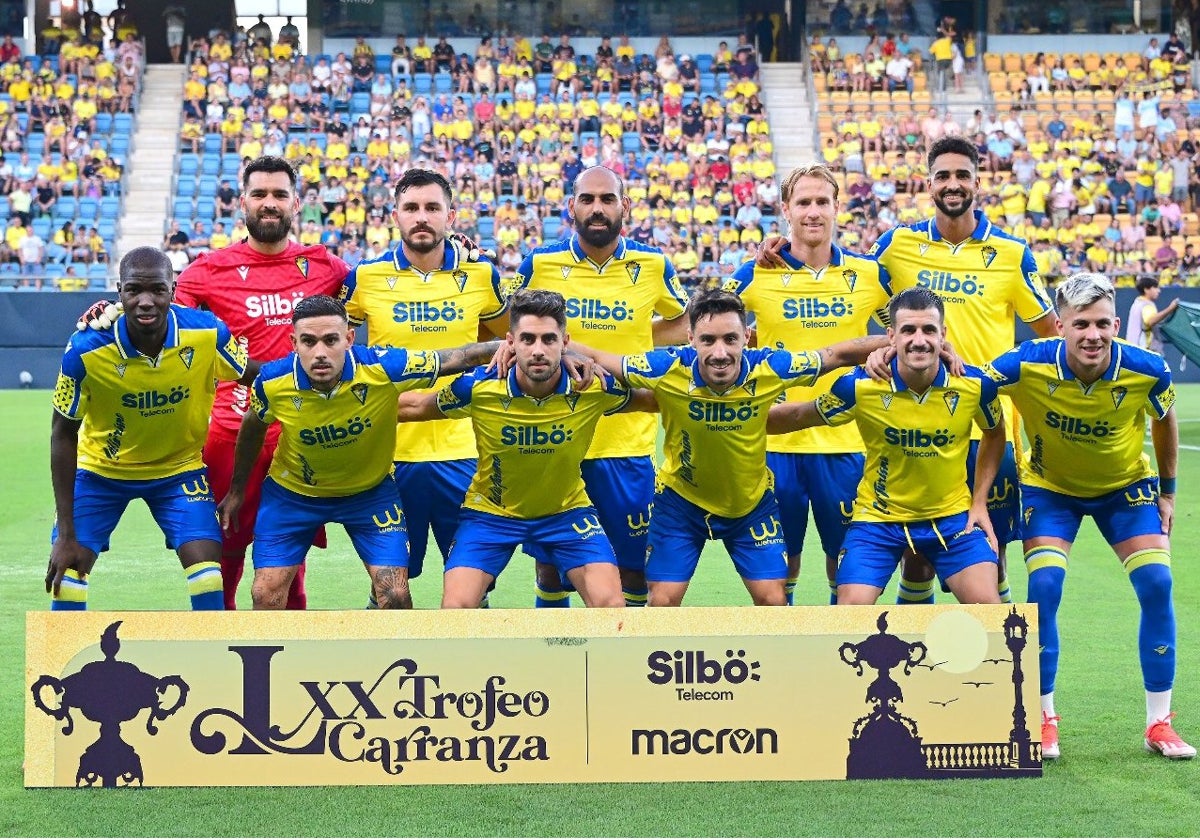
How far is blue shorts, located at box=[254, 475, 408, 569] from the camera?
6312mm

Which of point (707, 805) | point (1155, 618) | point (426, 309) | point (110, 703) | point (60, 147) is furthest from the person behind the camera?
point (60, 147)

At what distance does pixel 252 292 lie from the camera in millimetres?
6824

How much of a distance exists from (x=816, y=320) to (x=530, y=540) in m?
1.66

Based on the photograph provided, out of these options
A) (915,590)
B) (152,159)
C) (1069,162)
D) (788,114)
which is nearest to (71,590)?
(915,590)

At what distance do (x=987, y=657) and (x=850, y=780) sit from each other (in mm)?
624

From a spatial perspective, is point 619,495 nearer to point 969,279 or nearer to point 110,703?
point 969,279

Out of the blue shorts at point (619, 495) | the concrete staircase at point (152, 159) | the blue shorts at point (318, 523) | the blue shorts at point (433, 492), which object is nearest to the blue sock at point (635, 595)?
the blue shorts at point (619, 495)

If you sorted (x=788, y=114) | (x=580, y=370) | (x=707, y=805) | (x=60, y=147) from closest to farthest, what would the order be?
(x=707, y=805) → (x=580, y=370) → (x=60, y=147) → (x=788, y=114)

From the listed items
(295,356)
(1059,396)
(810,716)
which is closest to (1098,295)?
(1059,396)

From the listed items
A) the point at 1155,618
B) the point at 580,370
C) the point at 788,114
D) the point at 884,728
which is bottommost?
the point at 884,728

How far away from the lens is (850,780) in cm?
517

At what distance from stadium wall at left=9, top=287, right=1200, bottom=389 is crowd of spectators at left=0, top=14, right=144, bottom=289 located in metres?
0.72

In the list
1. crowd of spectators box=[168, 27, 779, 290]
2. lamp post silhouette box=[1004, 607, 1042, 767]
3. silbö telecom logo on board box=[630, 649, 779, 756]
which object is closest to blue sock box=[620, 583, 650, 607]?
silbö telecom logo on board box=[630, 649, 779, 756]

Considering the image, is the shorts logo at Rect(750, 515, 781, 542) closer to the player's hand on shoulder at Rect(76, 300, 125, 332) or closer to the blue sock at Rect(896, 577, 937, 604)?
the blue sock at Rect(896, 577, 937, 604)
